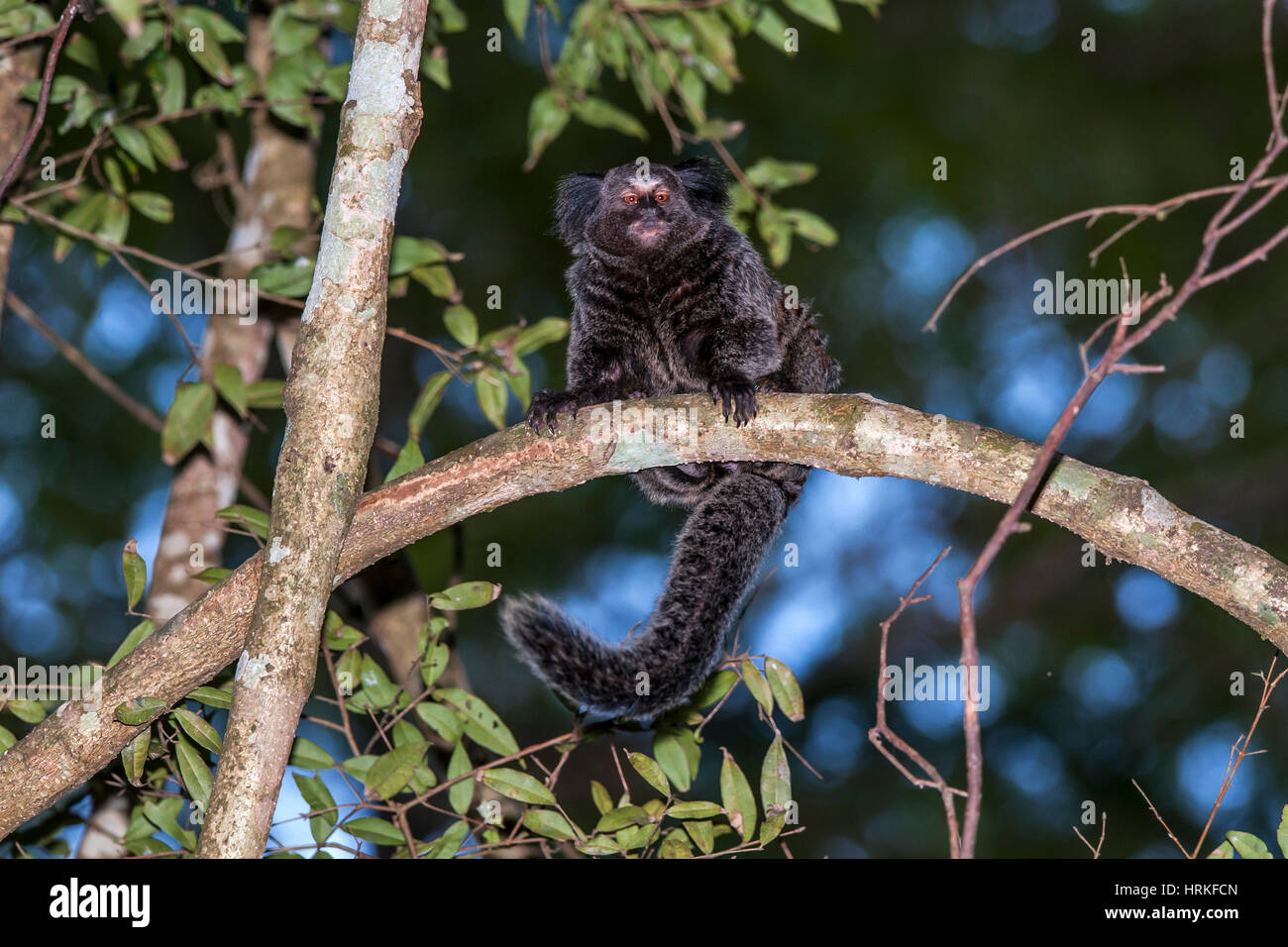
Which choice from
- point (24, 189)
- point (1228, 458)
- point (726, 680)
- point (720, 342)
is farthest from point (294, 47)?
point (1228, 458)

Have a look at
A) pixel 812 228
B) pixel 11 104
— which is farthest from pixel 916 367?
pixel 11 104

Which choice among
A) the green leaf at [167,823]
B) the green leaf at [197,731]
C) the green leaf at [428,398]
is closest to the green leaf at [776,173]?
the green leaf at [428,398]

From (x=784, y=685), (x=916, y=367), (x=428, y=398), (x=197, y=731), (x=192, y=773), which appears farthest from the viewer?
(x=916, y=367)

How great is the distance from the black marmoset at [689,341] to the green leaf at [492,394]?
29cm

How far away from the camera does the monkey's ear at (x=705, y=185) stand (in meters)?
4.92

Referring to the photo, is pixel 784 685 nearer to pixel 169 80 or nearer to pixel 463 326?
pixel 463 326

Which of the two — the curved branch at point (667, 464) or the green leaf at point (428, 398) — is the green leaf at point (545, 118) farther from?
the curved branch at point (667, 464)

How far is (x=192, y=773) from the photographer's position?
3.12m

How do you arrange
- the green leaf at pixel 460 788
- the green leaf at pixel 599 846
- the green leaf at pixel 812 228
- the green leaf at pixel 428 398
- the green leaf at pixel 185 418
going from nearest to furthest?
the green leaf at pixel 599 846, the green leaf at pixel 460 788, the green leaf at pixel 428 398, the green leaf at pixel 185 418, the green leaf at pixel 812 228

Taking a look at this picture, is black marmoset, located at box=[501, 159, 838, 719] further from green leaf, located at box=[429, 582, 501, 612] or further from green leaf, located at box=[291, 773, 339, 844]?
green leaf, located at box=[291, 773, 339, 844]

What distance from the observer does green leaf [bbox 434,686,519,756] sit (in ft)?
11.6

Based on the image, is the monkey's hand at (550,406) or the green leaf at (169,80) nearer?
the monkey's hand at (550,406)

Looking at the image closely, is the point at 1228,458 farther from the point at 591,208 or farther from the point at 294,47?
the point at 294,47

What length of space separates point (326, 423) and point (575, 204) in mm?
2473
